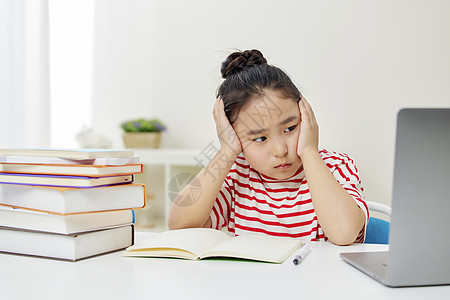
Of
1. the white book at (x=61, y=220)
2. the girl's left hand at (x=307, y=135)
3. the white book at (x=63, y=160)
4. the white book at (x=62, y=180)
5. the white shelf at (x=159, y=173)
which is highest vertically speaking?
the girl's left hand at (x=307, y=135)

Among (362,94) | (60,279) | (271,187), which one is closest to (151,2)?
(362,94)

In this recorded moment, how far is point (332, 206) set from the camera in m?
1.04

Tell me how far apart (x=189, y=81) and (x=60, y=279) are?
2271 millimetres

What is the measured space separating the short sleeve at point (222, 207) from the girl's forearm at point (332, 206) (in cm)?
30

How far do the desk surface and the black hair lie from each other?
493mm

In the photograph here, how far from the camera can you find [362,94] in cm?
255

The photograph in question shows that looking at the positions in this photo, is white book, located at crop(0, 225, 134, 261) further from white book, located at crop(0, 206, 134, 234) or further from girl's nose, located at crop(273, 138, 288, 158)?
girl's nose, located at crop(273, 138, 288, 158)

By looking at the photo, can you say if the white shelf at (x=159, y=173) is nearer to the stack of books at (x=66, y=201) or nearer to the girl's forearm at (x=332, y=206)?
the girl's forearm at (x=332, y=206)

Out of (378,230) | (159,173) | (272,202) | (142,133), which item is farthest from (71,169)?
Result: (159,173)

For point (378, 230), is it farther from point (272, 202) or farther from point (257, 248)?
point (257, 248)

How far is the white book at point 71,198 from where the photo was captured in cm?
83

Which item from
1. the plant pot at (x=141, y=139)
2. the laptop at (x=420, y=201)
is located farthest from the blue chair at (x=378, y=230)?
the plant pot at (x=141, y=139)

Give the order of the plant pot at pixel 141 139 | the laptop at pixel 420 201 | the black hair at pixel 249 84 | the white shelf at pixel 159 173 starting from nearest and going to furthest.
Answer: the laptop at pixel 420 201 < the black hair at pixel 249 84 < the white shelf at pixel 159 173 < the plant pot at pixel 141 139

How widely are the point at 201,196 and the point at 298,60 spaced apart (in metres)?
1.64
